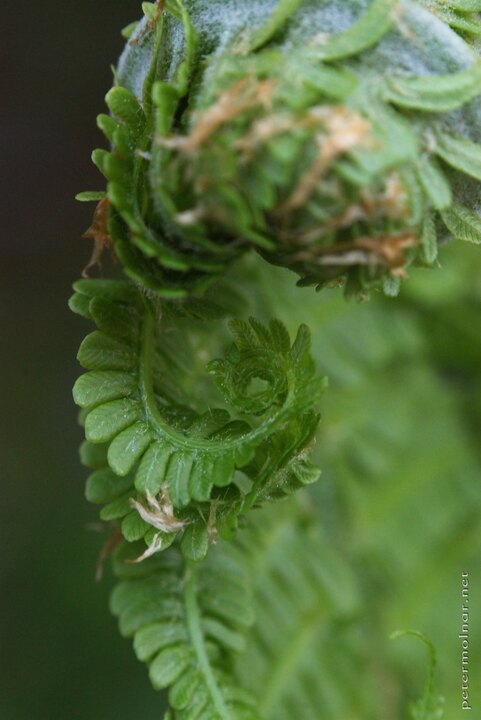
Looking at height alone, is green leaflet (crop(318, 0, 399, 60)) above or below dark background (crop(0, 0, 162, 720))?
above

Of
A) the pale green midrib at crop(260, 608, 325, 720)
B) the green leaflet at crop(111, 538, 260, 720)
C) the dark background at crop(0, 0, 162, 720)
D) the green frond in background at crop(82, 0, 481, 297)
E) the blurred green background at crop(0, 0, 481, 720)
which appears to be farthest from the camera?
the dark background at crop(0, 0, 162, 720)

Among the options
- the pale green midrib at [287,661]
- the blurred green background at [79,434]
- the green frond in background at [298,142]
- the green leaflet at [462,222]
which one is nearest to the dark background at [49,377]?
the blurred green background at [79,434]

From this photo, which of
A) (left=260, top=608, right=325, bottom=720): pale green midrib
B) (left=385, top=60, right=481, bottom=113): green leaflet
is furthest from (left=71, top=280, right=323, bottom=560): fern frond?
(left=260, top=608, right=325, bottom=720): pale green midrib

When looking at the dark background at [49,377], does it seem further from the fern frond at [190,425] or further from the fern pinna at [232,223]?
the fern frond at [190,425]

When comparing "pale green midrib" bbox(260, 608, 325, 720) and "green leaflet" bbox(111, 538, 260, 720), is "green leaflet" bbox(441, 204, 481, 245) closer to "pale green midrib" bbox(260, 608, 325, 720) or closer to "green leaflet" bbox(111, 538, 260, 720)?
"green leaflet" bbox(111, 538, 260, 720)

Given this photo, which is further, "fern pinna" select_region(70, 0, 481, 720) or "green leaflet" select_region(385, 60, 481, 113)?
"green leaflet" select_region(385, 60, 481, 113)

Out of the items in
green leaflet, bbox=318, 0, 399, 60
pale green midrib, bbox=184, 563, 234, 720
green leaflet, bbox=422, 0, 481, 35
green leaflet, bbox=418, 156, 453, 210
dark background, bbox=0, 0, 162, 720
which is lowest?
dark background, bbox=0, 0, 162, 720

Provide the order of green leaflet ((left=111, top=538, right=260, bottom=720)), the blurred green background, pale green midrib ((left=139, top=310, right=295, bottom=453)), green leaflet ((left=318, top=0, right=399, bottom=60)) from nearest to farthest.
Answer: green leaflet ((left=318, top=0, right=399, bottom=60)), pale green midrib ((left=139, top=310, right=295, bottom=453)), green leaflet ((left=111, top=538, right=260, bottom=720)), the blurred green background
